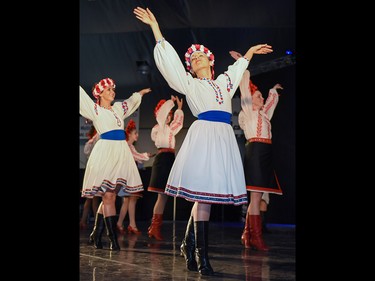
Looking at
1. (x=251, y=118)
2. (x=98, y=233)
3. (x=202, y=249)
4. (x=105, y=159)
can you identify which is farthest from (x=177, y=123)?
(x=202, y=249)

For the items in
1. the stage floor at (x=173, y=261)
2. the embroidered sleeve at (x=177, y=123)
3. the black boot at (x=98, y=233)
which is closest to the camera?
the stage floor at (x=173, y=261)

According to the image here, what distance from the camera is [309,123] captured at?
Answer: 5.28 ft

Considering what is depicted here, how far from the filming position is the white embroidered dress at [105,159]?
457cm

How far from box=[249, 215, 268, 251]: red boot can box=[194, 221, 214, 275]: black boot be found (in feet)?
4.71

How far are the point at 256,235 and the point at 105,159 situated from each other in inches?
61.2

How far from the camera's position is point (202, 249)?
10.5 feet

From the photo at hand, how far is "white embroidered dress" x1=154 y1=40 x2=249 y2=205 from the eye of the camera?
3.21 m

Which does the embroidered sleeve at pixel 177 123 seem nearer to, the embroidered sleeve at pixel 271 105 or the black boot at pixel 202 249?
the embroidered sleeve at pixel 271 105

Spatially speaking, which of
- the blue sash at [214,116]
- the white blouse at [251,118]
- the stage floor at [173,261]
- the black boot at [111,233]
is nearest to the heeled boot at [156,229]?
the stage floor at [173,261]

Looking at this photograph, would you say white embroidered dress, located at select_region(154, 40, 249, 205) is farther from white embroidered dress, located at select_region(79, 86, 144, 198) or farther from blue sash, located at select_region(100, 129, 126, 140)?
blue sash, located at select_region(100, 129, 126, 140)

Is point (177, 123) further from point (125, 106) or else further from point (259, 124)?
point (259, 124)

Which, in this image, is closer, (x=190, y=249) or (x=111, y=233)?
(x=190, y=249)
